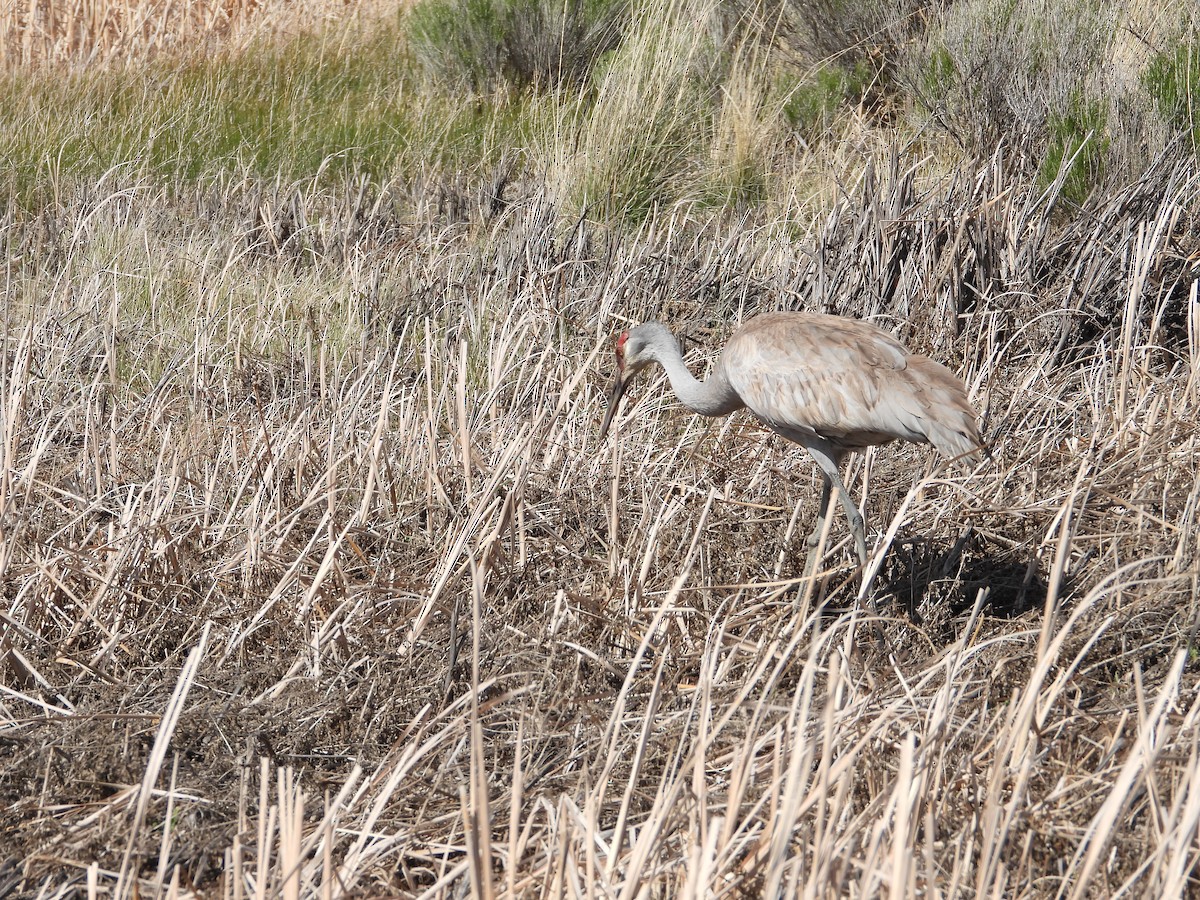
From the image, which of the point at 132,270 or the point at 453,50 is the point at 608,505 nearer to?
the point at 132,270

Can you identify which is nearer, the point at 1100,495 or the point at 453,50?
the point at 1100,495

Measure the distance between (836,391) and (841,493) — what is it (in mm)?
318

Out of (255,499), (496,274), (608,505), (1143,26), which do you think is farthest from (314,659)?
A: (1143,26)

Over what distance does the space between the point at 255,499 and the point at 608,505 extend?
101cm

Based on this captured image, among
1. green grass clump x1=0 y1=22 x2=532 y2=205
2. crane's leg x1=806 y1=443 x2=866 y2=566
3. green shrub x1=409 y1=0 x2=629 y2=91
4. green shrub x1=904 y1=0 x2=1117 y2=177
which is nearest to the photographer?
crane's leg x1=806 y1=443 x2=866 y2=566

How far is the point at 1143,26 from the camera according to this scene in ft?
23.4

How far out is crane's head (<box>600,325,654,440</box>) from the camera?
421 centimetres

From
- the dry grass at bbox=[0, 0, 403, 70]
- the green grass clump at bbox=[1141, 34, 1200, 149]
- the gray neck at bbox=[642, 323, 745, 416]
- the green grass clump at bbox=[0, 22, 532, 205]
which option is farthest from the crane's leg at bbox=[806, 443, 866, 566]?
the dry grass at bbox=[0, 0, 403, 70]

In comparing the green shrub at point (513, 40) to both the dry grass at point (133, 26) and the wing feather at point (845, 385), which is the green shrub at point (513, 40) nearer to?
the dry grass at point (133, 26)

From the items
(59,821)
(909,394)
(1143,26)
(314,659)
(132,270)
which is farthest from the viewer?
(1143,26)

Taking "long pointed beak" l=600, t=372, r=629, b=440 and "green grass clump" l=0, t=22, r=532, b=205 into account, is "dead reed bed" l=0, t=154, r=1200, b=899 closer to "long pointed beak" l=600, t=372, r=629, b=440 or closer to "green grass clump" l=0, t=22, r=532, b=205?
"long pointed beak" l=600, t=372, r=629, b=440

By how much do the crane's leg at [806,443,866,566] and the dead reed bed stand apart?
8cm

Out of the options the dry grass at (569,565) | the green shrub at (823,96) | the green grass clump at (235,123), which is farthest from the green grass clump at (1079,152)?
the green grass clump at (235,123)

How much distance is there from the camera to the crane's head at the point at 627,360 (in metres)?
4.21
